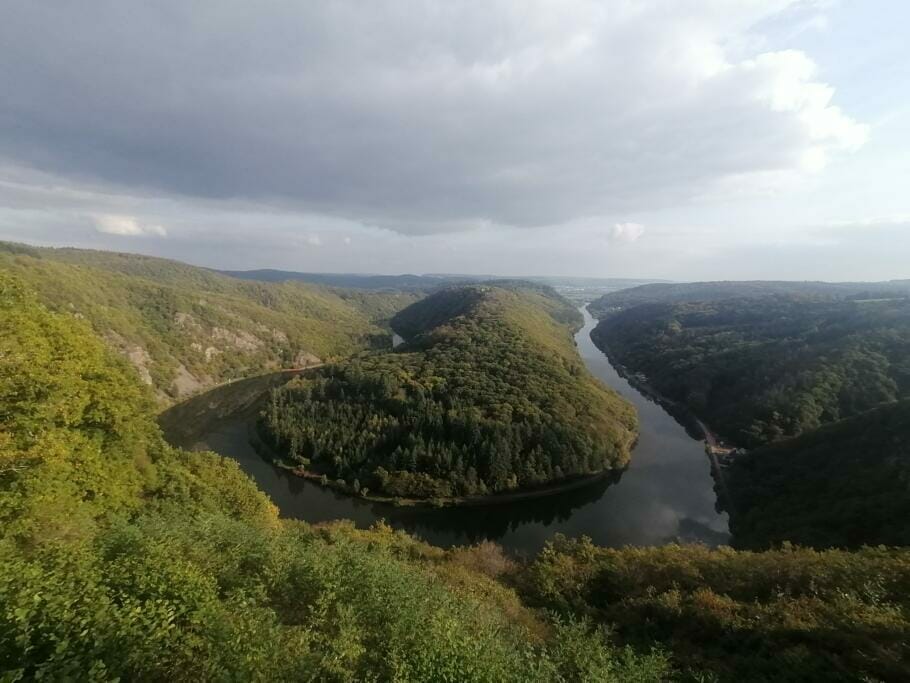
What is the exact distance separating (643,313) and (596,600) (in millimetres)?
160993

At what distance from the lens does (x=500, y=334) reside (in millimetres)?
90375

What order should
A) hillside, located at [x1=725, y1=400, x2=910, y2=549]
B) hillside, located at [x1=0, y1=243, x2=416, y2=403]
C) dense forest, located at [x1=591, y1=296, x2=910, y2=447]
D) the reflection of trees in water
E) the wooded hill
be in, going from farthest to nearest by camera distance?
1. hillside, located at [x1=0, y1=243, x2=416, y2=403]
2. dense forest, located at [x1=591, y1=296, x2=910, y2=447]
3. the reflection of trees in water
4. the wooded hill
5. hillside, located at [x1=725, y1=400, x2=910, y2=549]

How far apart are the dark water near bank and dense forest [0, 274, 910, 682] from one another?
2165 cm

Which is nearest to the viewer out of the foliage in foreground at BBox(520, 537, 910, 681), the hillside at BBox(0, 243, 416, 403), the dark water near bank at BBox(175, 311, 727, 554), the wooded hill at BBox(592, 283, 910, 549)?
the foliage in foreground at BBox(520, 537, 910, 681)

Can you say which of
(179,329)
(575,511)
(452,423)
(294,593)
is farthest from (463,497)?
(179,329)

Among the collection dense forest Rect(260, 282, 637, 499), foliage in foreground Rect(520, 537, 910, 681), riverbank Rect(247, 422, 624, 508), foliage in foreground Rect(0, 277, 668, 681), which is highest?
foliage in foreground Rect(0, 277, 668, 681)

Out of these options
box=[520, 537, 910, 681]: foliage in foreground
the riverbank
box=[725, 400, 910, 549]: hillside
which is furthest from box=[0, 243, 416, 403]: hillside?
box=[725, 400, 910, 549]: hillside

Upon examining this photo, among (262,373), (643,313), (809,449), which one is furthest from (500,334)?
(643,313)

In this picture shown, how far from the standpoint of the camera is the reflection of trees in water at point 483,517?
143ft

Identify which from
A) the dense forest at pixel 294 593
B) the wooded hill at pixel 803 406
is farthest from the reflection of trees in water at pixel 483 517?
the dense forest at pixel 294 593

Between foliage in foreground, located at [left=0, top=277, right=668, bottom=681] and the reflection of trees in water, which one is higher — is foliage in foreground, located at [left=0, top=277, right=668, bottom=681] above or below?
above

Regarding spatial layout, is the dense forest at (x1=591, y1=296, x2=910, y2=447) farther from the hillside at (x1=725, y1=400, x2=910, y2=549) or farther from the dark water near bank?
the hillside at (x1=725, y1=400, x2=910, y2=549)

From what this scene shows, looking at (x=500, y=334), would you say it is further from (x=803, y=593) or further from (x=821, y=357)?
(x=803, y=593)

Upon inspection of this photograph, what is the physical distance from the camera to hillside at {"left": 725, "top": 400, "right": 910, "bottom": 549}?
27.5 meters
